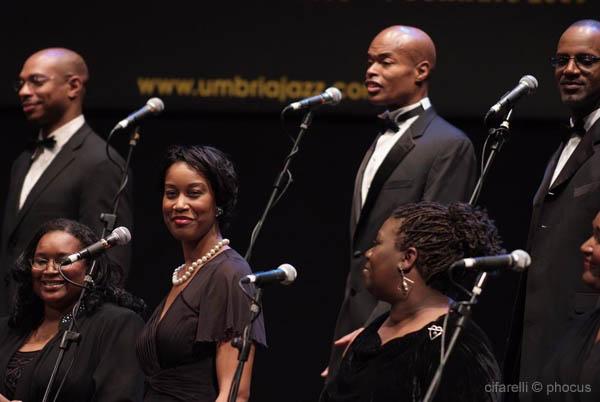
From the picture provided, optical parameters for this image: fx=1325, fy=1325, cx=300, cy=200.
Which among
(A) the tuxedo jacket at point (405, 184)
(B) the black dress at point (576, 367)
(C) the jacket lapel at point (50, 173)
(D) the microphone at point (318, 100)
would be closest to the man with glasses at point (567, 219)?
(B) the black dress at point (576, 367)

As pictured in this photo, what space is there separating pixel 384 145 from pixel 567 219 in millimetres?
967

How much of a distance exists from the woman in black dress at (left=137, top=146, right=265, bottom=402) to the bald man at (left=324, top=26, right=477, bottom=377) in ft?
1.72

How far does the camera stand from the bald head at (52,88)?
6031mm

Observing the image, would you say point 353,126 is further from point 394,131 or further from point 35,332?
point 35,332

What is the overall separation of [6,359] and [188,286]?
2.94ft

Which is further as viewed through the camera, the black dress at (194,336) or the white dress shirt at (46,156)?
the white dress shirt at (46,156)

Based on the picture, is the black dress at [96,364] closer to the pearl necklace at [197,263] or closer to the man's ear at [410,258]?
the pearl necklace at [197,263]

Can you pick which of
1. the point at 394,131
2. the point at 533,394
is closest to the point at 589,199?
the point at 533,394

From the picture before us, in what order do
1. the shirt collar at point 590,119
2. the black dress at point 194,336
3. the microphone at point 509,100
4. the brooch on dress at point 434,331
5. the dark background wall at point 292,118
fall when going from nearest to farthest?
the brooch on dress at point 434,331
the microphone at point 509,100
the black dress at point 194,336
the shirt collar at point 590,119
the dark background wall at point 292,118

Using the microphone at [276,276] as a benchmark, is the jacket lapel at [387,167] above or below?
above

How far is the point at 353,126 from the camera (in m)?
6.70

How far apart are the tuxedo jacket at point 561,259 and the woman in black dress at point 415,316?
460 mm

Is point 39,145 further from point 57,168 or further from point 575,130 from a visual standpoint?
point 575,130

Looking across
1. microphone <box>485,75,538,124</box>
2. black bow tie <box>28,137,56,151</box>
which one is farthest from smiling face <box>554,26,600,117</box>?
black bow tie <box>28,137,56,151</box>
